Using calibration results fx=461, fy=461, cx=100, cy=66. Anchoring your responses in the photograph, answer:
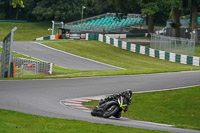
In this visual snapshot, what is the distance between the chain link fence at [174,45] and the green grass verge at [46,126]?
35.2 meters

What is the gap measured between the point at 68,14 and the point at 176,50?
4035 cm

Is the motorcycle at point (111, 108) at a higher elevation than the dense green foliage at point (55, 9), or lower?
lower

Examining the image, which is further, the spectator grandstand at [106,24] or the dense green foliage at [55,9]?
the dense green foliage at [55,9]

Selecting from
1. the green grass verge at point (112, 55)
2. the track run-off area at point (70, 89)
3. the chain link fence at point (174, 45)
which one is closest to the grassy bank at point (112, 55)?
the green grass verge at point (112, 55)

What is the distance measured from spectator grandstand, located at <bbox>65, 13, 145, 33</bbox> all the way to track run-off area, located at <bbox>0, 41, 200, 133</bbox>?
38801 millimetres

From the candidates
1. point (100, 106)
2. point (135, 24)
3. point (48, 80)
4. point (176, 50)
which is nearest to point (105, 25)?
point (135, 24)

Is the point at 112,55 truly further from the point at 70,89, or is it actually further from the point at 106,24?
the point at 70,89

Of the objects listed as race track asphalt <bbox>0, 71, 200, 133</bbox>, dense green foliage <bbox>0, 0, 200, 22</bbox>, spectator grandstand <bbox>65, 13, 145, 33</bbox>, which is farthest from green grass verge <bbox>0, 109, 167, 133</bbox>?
dense green foliage <bbox>0, 0, 200, 22</bbox>

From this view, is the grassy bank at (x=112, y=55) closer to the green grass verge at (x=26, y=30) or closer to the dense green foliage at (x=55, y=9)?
the green grass verge at (x=26, y=30)

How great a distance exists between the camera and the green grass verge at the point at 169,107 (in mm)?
16291

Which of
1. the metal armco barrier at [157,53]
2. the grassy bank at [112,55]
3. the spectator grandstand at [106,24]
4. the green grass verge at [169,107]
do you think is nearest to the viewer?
the green grass verge at [169,107]

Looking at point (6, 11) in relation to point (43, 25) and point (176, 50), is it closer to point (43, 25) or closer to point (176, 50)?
point (43, 25)

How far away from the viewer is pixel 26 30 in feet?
270

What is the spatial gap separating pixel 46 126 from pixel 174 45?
37697mm
